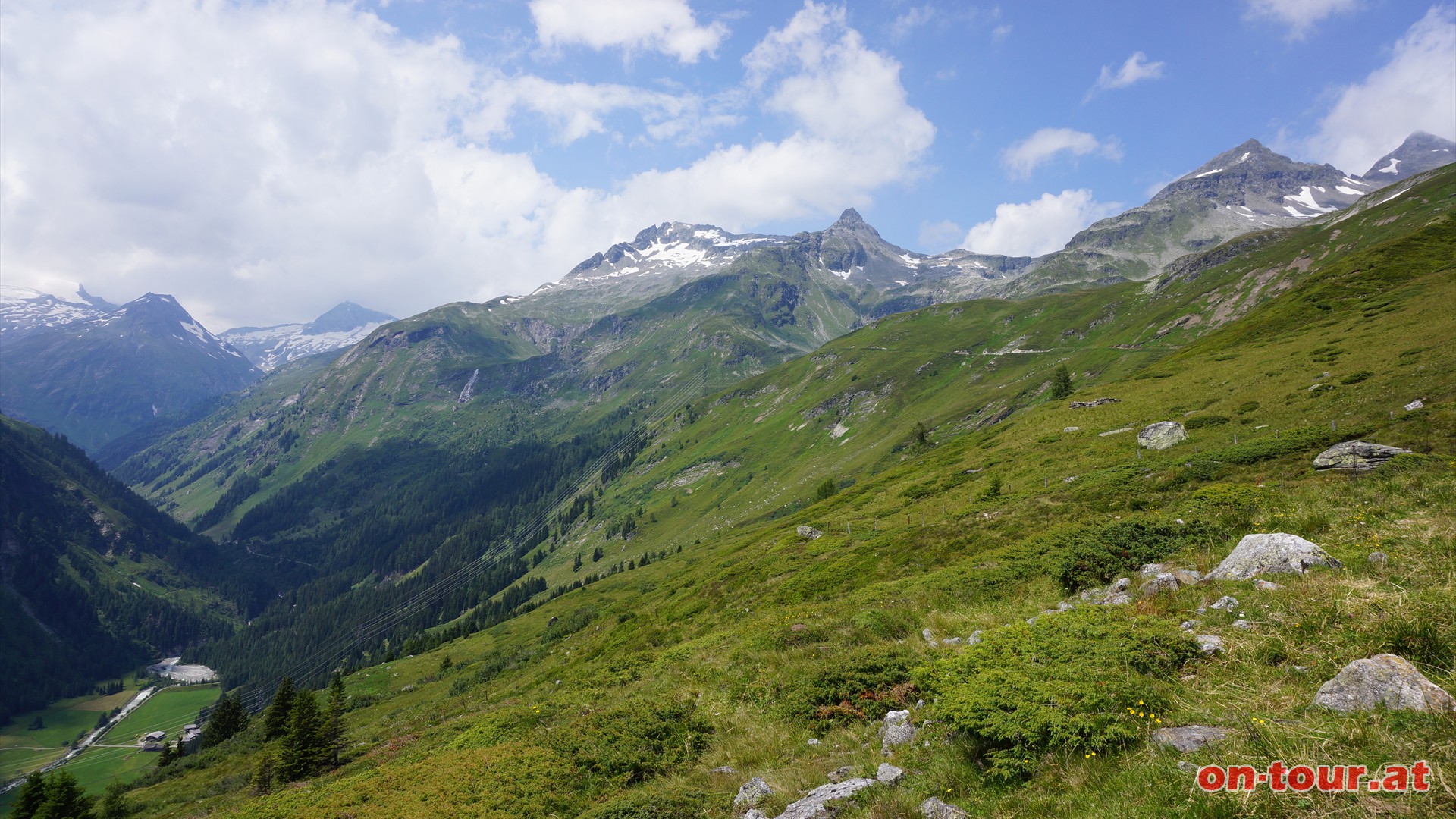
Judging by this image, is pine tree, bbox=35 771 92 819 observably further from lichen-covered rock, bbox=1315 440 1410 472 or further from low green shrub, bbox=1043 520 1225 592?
lichen-covered rock, bbox=1315 440 1410 472

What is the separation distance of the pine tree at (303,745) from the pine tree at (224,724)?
79.5 meters

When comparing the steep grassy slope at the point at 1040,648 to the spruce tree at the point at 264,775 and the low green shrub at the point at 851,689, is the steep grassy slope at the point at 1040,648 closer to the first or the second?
the low green shrub at the point at 851,689

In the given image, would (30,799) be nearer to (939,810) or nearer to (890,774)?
(890,774)

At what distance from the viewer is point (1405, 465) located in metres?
23.4

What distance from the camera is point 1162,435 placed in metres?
47.6

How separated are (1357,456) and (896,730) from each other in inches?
1151

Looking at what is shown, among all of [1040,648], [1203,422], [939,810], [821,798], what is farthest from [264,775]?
[1203,422]

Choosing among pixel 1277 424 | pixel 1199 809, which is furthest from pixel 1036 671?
pixel 1277 424

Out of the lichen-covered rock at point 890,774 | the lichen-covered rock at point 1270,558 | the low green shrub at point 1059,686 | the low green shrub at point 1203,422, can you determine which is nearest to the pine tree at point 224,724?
the lichen-covered rock at point 890,774

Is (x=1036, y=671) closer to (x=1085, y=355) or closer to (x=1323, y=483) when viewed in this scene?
(x=1323, y=483)

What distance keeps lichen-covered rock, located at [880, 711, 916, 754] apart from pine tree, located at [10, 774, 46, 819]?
225 ft

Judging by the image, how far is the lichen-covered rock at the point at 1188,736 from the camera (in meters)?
8.03

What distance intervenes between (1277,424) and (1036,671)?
154 feet

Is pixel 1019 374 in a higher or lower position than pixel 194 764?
higher
